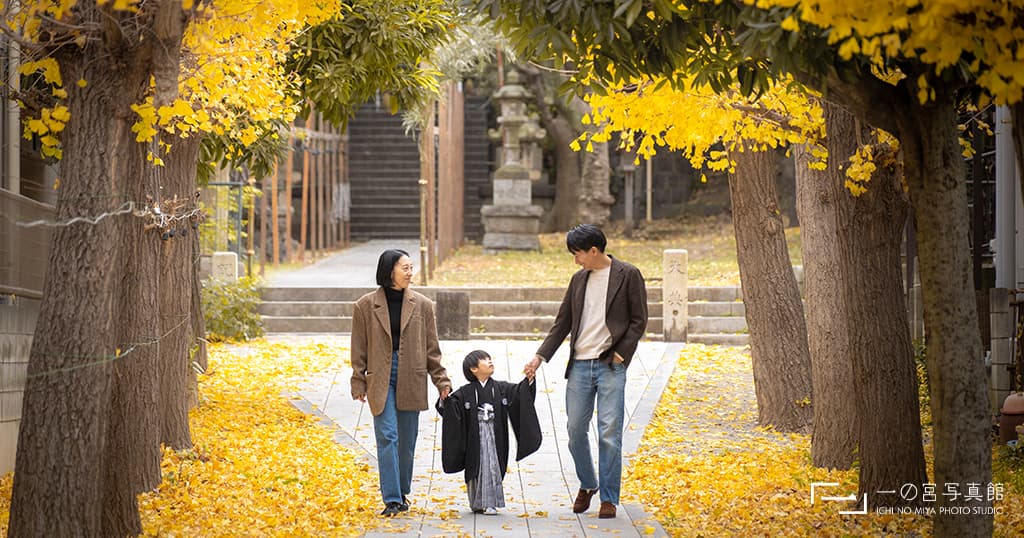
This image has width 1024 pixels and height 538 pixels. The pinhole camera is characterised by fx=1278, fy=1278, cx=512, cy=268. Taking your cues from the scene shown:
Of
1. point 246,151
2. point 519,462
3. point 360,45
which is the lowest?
point 519,462

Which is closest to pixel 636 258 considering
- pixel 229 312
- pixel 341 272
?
pixel 341 272

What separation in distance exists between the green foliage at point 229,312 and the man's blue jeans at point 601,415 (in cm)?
908

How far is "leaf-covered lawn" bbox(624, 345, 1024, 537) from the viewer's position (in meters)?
7.23

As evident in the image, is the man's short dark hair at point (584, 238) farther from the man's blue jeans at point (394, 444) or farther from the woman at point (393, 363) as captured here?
the man's blue jeans at point (394, 444)

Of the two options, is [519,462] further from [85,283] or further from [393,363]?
[85,283]

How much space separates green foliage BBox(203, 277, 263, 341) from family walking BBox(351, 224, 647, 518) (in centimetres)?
857

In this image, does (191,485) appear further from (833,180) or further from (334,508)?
(833,180)

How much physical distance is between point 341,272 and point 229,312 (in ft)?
15.2

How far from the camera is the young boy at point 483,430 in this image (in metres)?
7.73

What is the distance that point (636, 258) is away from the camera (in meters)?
23.4

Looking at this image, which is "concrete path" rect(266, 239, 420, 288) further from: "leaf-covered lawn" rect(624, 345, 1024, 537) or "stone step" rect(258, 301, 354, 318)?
"leaf-covered lawn" rect(624, 345, 1024, 537)

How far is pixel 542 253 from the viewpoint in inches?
951

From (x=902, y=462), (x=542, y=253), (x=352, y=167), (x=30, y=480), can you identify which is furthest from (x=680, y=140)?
(x=352, y=167)

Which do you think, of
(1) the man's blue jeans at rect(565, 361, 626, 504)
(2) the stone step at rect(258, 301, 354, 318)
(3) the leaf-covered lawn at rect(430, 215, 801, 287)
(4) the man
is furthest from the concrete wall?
(3) the leaf-covered lawn at rect(430, 215, 801, 287)
